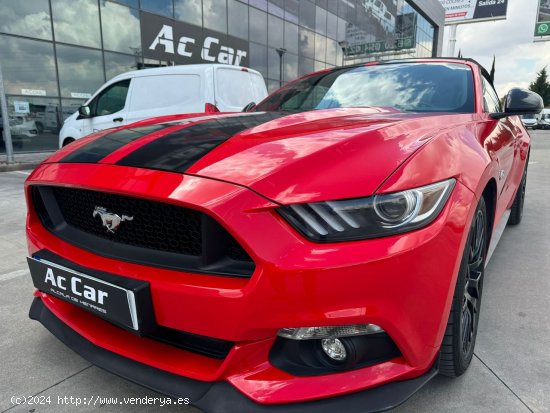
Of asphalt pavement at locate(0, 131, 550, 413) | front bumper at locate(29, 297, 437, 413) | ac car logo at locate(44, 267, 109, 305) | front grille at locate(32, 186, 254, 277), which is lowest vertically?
asphalt pavement at locate(0, 131, 550, 413)

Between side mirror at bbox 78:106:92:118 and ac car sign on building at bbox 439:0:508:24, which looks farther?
ac car sign on building at bbox 439:0:508:24

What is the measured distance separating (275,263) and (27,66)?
11.6 metres

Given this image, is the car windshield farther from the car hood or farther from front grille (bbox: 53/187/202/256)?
front grille (bbox: 53/187/202/256)

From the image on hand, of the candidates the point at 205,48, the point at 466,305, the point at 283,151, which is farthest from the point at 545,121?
the point at 283,151

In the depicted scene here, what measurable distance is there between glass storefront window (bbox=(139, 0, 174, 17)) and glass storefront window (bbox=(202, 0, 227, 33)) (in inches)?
56.9

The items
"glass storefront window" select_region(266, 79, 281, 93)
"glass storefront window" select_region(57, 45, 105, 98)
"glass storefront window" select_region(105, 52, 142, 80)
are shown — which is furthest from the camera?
"glass storefront window" select_region(266, 79, 281, 93)

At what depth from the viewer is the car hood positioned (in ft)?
4.06

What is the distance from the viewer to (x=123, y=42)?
12.0m

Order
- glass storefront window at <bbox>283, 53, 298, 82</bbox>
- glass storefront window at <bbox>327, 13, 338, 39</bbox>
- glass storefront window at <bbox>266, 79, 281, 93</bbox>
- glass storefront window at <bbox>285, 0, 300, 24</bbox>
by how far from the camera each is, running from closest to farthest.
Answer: glass storefront window at <bbox>266, 79, 281, 93</bbox>
glass storefront window at <bbox>285, 0, 300, 24</bbox>
glass storefront window at <bbox>283, 53, 298, 82</bbox>
glass storefront window at <bbox>327, 13, 338, 39</bbox>

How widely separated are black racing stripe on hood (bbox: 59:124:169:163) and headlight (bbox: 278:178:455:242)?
2.71 ft

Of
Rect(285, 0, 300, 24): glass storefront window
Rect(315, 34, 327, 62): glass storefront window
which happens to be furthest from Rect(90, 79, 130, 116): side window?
Rect(315, 34, 327, 62): glass storefront window

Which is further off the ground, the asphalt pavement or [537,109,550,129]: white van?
[537,109,550,129]: white van

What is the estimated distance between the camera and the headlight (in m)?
1.20

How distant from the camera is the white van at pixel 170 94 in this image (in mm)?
6465
